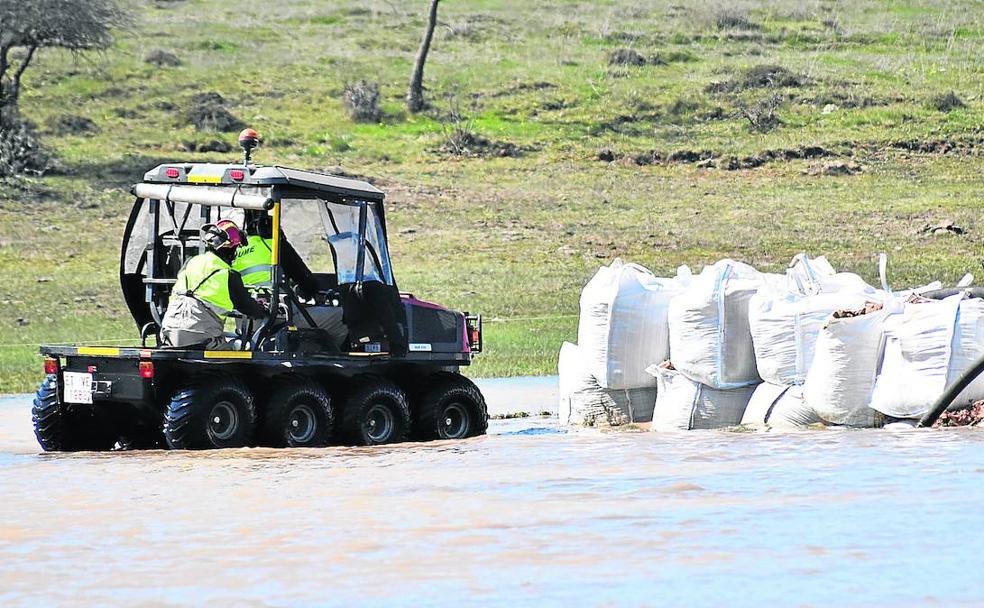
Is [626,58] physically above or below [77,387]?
above

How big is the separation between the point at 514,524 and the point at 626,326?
5.22 m

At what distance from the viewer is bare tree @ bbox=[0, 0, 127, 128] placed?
39094 millimetres

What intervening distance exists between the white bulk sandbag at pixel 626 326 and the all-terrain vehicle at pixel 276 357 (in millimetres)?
899

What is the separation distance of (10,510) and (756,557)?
13.0 ft

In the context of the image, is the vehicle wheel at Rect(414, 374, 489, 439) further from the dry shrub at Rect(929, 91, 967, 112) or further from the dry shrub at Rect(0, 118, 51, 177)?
the dry shrub at Rect(929, 91, 967, 112)

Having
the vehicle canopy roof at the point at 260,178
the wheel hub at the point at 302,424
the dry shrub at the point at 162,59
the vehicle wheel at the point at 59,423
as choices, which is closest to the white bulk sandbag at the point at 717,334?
the vehicle canopy roof at the point at 260,178

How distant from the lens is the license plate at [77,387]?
12.0 metres

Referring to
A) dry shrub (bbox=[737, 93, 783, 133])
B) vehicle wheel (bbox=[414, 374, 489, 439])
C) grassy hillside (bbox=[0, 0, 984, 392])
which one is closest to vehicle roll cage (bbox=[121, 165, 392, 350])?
vehicle wheel (bbox=[414, 374, 489, 439])

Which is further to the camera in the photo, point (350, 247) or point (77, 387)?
point (350, 247)

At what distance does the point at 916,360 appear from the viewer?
12164mm

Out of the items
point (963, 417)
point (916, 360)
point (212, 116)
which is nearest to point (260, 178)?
point (916, 360)

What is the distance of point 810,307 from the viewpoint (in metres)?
12.9

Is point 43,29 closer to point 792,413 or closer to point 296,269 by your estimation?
point 296,269

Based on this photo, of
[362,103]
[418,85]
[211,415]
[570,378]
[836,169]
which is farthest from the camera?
[418,85]
